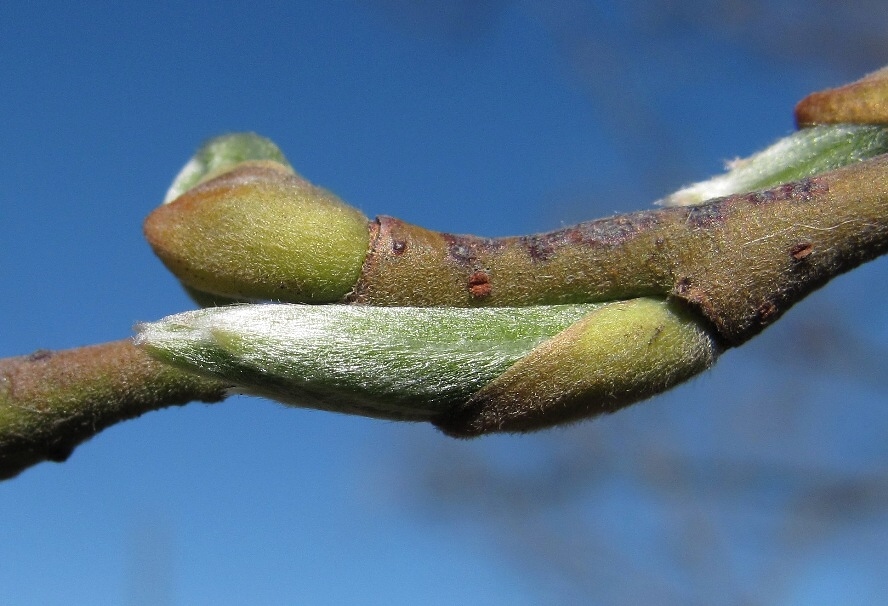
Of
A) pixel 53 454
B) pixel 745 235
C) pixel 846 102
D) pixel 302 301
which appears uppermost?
pixel 846 102

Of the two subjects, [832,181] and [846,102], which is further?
[846,102]

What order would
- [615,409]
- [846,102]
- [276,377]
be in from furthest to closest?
[846,102] < [615,409] < [276,377]

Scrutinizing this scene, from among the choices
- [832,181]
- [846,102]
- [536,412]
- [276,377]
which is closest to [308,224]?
[276,377]

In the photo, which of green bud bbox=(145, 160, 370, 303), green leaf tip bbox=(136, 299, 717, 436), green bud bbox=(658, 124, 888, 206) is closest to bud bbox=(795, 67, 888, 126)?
green bud bbox=(658, 124, 888, 206)

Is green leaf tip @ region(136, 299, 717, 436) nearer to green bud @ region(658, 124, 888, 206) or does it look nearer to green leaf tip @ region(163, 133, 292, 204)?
green bud @ region(658, 124, 888, 206)

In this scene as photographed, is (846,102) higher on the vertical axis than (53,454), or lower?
higher

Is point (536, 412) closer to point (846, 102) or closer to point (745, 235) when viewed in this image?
point (745, 235)

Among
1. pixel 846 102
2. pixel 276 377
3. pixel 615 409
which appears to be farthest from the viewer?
pixel 846 102

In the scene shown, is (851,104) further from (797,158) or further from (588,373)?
(588,373)

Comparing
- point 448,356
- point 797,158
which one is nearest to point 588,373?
point 448,356
